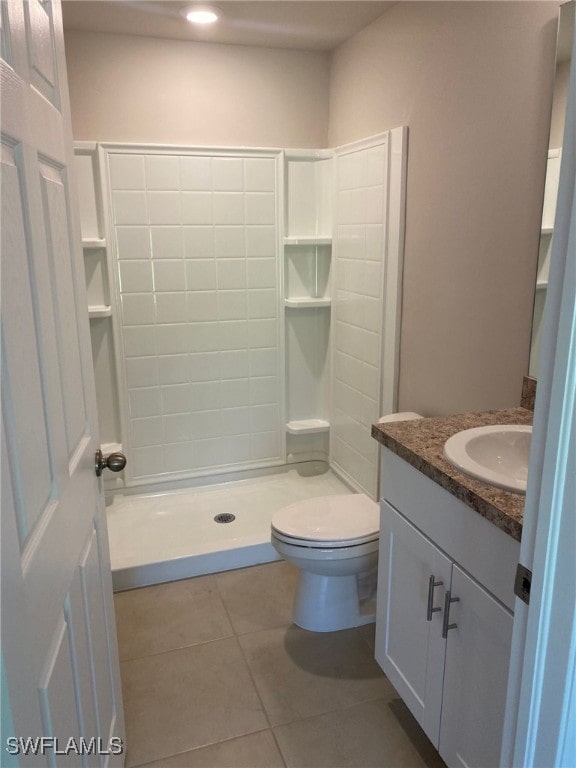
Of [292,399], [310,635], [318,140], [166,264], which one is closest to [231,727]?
[310,635]

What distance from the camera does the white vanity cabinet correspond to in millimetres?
1242

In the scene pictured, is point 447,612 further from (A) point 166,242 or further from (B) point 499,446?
(A) point 166,242

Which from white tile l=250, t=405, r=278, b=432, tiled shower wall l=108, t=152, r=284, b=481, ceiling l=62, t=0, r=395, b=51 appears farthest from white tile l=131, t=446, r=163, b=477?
ceiling l=62, t=0, r=395, b=51

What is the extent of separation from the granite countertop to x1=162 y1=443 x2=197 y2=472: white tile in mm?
1791

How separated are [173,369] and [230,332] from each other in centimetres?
37

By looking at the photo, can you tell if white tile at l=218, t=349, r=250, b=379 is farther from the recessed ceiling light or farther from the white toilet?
the recessed ceiling light

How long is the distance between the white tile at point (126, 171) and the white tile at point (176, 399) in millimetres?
1058

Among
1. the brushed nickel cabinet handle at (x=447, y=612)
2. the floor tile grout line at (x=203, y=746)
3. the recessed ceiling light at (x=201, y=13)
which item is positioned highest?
the recessed ceiling light at (x=201, y=13)

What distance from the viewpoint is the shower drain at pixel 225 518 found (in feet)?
9.84

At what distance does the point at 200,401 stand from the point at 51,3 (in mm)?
2289

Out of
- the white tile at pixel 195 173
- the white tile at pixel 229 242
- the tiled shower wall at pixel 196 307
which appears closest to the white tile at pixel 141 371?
the tiled shower wall at pixel 196 307

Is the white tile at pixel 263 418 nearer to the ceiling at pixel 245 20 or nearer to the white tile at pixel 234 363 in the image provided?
the white tile at pixel 234 363

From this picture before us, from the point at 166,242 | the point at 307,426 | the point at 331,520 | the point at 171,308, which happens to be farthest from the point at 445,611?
the point at 166,242

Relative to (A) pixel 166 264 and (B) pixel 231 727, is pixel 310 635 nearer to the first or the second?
(B) pixel 231 727
